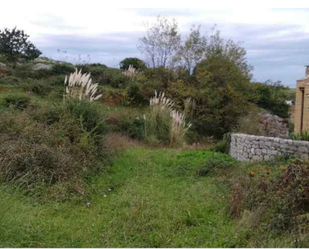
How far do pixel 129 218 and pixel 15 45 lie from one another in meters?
18.4

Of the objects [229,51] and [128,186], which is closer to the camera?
[128,186]

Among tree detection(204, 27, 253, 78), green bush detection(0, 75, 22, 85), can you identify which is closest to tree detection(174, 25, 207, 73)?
tree detection(204, 27, 253, 78)

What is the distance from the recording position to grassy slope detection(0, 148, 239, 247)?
13.0 ft

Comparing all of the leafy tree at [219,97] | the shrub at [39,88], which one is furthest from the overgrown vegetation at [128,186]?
the shrub at [39,88]

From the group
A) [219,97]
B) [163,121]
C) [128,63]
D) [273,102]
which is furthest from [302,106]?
[128,63]

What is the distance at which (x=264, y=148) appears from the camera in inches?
313

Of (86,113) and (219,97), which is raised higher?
(219,97)

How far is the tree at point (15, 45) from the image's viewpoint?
1992cm

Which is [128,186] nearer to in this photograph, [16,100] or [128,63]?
[16,100]

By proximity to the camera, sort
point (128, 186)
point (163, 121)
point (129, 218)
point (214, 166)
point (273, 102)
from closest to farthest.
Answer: point (129, 218)
point (128, 186)
point (214, 166)
point (163, 121)
point (273, 102)

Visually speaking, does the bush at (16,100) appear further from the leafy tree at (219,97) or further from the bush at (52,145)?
the leafy tree at (219,97)

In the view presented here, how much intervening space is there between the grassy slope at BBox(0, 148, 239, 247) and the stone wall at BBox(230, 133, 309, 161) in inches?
66.9

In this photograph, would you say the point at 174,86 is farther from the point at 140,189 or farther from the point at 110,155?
the point at 140,189

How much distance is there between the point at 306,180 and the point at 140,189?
3044 mm
